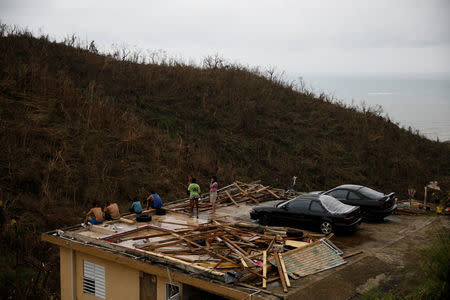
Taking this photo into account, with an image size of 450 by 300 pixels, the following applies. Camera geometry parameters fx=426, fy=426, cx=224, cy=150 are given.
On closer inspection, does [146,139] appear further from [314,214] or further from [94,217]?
[314,214]

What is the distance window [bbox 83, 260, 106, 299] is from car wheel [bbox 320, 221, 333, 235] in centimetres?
758

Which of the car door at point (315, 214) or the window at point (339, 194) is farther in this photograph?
the window at point (339, 194)

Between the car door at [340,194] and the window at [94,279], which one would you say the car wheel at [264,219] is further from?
the window at [94,279]

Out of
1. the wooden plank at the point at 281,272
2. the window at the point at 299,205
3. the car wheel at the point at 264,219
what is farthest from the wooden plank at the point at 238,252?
the window at the point at 299,205

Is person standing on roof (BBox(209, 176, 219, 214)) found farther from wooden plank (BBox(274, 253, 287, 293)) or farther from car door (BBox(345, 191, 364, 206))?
wooden plank (BBox(274, 253, 287, 293))

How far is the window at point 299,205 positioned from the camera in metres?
15.6

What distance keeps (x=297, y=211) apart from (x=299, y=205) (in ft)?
0.83

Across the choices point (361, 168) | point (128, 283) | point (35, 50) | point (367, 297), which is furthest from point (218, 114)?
point (367, 297)

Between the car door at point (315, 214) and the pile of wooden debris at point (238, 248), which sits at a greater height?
the car door at point (315, 214)

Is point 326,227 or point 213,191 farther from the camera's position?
point 213,191

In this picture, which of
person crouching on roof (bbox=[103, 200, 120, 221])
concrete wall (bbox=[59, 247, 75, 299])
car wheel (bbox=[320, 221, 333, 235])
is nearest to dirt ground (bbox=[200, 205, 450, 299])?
car wheel (bbox=[320, 221, 333, 235])

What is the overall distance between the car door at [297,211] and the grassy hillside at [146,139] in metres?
9.53

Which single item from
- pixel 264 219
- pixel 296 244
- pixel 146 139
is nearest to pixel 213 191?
pixel 264 219

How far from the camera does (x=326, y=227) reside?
1505 cm
